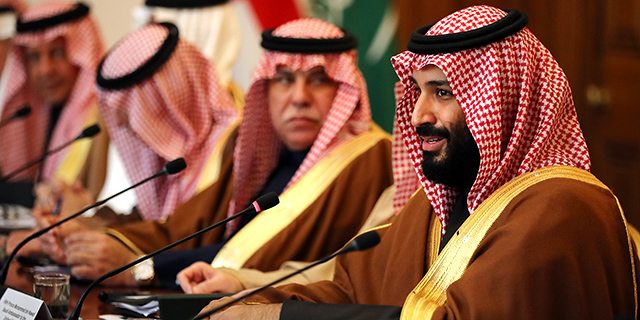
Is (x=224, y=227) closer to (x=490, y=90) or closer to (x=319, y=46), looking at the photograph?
(x=319, y=46)

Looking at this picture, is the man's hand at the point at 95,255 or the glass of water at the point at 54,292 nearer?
the glass of water at the point at 54,292

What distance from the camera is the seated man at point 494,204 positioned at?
1.89m

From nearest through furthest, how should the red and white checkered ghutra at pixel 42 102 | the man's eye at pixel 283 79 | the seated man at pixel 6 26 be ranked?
the man's eye at pixel 283 79, the red and white checkered ghutra at pixel 42 102, the seated man at pixel 6 26

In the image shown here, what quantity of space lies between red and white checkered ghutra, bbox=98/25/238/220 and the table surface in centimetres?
89

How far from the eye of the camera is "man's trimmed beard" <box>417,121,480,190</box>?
2.23m

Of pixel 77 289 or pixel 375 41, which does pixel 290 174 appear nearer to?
pixel 77 289

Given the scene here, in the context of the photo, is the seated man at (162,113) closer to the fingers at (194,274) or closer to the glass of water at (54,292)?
the fingers at (194,274)

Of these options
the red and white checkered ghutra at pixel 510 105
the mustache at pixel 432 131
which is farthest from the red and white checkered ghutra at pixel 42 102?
the red and white checkered ghutra at pixel 510 105

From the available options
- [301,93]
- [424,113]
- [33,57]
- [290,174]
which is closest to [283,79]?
[301,93]

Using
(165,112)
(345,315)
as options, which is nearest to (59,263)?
(165,112)

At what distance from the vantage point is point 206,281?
→ 2.79m

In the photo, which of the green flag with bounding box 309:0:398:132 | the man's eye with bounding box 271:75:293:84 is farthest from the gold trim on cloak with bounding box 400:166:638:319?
the green flag with bounding box 309:0:398:132

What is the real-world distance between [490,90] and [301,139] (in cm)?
153

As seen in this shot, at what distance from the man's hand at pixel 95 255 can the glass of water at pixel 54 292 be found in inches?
26.0
